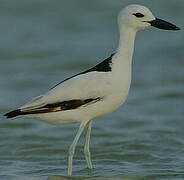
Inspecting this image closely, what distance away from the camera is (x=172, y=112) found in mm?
14117

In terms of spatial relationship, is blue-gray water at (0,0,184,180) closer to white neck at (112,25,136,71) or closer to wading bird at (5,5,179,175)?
wading bird at (5,5,179,175)

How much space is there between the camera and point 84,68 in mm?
17875

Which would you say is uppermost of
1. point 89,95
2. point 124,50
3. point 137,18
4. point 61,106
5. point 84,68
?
point 137,18

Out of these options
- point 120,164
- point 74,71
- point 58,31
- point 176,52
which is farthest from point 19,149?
point 58,31

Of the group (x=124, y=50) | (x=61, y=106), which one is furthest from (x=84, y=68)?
(x=61, y=106)

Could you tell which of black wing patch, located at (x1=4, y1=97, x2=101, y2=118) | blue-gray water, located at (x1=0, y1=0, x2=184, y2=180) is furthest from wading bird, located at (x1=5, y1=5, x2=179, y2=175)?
blue-gray water, located at (x1=0, y1=0, x2=184, y2=180)

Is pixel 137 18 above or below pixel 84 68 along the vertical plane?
above

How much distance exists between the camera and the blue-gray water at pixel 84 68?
399 inches

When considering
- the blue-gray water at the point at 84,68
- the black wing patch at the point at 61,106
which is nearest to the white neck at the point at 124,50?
the black wing patch at the point at 61,106

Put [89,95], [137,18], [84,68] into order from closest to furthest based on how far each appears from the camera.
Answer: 1. [89,95]
2. [137,18]
3. [84,68]

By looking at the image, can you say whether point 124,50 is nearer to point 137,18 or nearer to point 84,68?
point 137,18

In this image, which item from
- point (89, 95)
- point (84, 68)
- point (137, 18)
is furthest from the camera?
point (84, 68)

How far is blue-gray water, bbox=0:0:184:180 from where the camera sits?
33.2ft

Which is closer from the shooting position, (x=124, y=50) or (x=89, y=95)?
(x=89, y=95)
